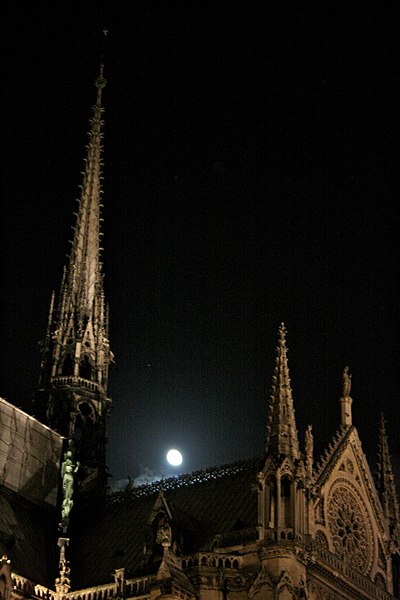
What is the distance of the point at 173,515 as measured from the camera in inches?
1553

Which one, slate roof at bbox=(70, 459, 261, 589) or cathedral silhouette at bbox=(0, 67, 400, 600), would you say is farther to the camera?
slate roof at bbox=(70, 459, 261, 589)

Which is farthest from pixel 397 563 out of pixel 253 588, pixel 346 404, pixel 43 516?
pixel 43 516

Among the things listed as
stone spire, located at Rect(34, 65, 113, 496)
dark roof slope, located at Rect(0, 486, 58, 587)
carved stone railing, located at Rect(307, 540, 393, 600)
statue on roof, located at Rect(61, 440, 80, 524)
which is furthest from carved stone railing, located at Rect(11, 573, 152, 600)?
stone spire, located at Rect(34, 65, 113, 496)

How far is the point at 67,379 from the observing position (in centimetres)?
4734

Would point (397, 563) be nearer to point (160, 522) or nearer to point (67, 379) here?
point (160, 522)

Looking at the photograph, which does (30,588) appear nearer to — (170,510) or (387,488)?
(170,510)

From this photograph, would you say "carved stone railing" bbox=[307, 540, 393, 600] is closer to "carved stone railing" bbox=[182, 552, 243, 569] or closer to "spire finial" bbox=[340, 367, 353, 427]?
"carved stone railing" bbox=[182, 552, 243, 569]

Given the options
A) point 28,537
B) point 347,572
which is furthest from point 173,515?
point 347,572

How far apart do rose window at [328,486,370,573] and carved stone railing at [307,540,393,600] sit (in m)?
0.48

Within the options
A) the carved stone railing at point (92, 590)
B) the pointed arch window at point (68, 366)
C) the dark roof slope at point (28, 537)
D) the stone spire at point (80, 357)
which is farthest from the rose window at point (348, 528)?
the pointed arch window at point (68, 366)

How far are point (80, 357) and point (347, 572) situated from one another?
14.2 meters

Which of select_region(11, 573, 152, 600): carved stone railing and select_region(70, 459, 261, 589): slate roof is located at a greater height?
select_region(70, 459, 261, 589): slate roof

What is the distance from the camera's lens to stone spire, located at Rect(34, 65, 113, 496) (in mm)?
47094

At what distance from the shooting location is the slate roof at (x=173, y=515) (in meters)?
39.7
